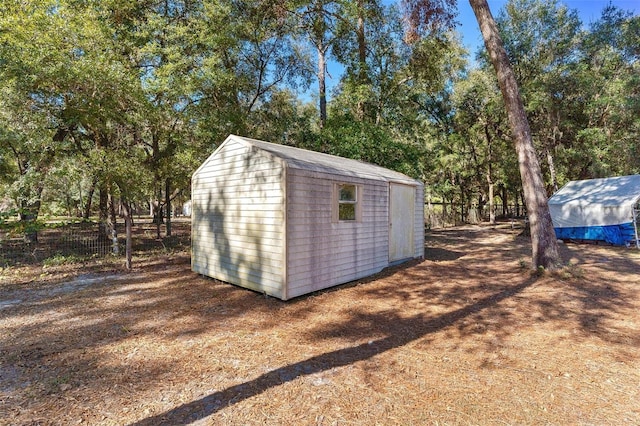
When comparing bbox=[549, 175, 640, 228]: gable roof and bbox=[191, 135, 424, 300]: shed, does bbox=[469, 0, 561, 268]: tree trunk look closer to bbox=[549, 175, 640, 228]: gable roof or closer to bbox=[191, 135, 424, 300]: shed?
bbox=[191, 135, 424, 300]: shed

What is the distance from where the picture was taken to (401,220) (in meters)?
8.29

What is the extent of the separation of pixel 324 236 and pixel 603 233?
1271 cm

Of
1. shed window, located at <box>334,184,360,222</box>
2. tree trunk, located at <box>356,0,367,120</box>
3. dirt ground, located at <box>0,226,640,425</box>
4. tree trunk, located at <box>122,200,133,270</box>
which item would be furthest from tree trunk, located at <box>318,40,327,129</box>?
dirt ground, located at <box>0,226,640,425</box>

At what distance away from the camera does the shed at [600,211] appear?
11.2 m

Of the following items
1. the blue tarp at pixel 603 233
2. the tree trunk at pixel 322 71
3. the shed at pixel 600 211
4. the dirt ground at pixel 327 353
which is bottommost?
the dirt ground at pixel 327 353

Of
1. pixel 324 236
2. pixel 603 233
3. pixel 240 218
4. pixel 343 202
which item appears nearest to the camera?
pixel 324 236

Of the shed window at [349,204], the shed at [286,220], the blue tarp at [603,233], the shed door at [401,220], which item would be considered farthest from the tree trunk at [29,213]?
the blue tarp at [603,233]

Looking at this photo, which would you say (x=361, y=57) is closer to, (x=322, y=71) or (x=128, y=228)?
(x=322, y=71)

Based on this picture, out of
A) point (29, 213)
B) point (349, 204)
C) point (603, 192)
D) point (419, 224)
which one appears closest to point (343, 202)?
point (349, 204)

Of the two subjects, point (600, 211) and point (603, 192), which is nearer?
point (600, 211)

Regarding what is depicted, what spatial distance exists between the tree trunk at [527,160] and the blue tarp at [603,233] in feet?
24.3

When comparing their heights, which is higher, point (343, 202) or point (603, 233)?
point (343, 202)

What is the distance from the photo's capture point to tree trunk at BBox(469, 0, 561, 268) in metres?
6.90

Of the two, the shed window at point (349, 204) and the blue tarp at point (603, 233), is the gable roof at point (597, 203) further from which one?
the shed window at point (349, 204)
